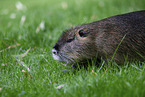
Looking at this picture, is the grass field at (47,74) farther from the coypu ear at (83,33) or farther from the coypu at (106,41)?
the coypu ear at (83,33)

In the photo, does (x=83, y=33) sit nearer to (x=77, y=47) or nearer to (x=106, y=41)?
(x=77, y=47)

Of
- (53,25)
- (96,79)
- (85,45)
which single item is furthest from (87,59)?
(53,25)

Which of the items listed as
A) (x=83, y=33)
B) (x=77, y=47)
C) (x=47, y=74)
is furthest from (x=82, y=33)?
(x=47, y=74)

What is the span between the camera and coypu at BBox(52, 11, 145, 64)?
8.27 feet

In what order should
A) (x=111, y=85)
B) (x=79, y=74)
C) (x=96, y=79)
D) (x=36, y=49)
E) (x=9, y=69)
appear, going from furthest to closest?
(x=36, y=49)
(x=9, y=69)
(x=79, y=74)
(x=96, y=79)
(x=111, y=85)

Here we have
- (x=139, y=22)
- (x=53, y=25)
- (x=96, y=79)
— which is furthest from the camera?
(x=53, y=25)

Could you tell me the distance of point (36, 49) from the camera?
352cm

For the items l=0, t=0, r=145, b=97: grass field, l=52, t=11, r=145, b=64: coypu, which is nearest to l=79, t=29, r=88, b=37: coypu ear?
l=52, t=11, r=145, b=64: coypu

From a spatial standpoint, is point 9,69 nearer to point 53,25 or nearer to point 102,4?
point 53,25

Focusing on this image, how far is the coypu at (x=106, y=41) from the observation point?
99.2 inches

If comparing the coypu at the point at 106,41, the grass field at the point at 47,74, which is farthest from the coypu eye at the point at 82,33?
the grass field at the point at 47,74

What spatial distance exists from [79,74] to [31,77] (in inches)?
26.3

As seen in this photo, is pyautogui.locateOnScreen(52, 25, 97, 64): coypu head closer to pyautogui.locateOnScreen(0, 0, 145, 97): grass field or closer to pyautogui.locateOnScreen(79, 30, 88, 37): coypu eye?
pyautogui.locateOnScreen(79, 30, 88, 37): coypu eye

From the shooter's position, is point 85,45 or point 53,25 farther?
point 53,25
